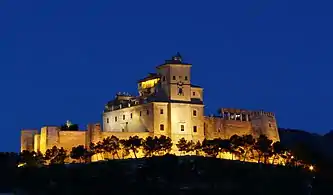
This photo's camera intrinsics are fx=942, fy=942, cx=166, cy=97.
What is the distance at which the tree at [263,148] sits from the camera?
8962cm

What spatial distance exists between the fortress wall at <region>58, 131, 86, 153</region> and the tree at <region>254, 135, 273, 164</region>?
16.4 metres

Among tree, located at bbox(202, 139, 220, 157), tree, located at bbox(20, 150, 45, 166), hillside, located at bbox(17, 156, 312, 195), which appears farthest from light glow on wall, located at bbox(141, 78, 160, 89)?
tree, located at bbox(20, 150, 45, 166)

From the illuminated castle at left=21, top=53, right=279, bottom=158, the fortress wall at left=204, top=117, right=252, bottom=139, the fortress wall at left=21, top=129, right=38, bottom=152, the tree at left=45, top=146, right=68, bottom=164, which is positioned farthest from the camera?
the fortress wall at left=204, top=117, right=252, bottom=139

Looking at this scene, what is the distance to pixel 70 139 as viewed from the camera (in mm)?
87250

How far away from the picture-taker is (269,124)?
96.7 metres

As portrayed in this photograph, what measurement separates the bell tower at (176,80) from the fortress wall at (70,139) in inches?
357

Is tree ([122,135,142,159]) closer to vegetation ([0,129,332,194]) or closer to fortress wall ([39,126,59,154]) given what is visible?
vegetation ([0,129,332,194])

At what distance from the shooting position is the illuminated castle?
8769 cm

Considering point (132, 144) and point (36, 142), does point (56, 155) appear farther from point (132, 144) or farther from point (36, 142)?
point (132, 144)

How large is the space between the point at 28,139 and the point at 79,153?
842cm

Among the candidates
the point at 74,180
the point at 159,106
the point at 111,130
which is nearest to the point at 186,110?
the point at 159,106

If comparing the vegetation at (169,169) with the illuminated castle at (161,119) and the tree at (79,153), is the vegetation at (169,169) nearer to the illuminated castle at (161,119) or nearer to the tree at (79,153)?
the tree at (79,153)

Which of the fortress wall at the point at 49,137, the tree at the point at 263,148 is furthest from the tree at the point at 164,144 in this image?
the fortress wall at the point at 49,137

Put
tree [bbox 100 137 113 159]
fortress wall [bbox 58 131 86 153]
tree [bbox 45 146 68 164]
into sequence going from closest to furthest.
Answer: tree [bbox 45 146 68 164] < tree [bbox 100 137 113 159] < fortress wall [bbox 58 131 86 153]
